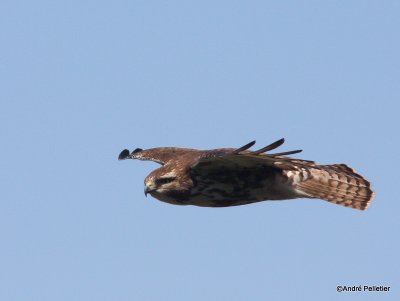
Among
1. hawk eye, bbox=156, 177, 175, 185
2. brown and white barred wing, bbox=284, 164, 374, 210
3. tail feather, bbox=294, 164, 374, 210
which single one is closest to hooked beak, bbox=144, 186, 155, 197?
hawk eye, bbox=156, 177, 175, 185

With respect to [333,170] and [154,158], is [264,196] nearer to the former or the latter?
[333,170]

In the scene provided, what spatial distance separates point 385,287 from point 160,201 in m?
3.35

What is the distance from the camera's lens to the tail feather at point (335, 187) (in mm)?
14898

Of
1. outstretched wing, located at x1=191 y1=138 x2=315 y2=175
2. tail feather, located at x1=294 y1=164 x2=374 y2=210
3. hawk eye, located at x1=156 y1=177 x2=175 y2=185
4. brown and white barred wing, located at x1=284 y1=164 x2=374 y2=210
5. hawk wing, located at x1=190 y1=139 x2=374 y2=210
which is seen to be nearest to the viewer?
outstretched wing, located at x1=191 y1=138 x2=315 y2=175

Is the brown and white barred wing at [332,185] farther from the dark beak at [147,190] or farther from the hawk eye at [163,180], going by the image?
the dark beak at [147,190]

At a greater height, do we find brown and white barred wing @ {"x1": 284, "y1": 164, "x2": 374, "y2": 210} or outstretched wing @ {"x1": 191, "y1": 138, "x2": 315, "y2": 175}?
outstretched wing @ {"x1": 191, "y1": 138, "x2": 315, "y2": 175}

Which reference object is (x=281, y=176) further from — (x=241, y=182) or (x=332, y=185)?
(x=332, y=185)

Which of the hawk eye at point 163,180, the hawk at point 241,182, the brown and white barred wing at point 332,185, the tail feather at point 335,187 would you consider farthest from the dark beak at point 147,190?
the tail feather at point 335,187

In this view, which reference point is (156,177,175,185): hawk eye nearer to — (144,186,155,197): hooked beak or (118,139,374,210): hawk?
(118,139,374,210): hawk

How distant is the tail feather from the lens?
587 inches

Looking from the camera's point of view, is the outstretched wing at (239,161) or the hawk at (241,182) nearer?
the outstretched wing at (239,161)

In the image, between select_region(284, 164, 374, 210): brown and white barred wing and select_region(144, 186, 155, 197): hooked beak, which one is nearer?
select_region(144, 186, 155, 197): hooked beak

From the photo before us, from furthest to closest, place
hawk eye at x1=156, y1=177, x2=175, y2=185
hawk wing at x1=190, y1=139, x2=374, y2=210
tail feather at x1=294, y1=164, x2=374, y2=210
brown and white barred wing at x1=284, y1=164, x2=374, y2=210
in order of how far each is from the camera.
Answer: tail feather at x1=294, y1=164, x2=374, y2=210 < brown and white barred wing at x1=284, y1=164, x2=374, y2=210 < hawk eye at x1=156, y1=177, x2=175, y2=185 < hawk wing at x1=190, y1=139, x2=374, y2=210

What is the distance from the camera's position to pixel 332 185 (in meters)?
15.1
